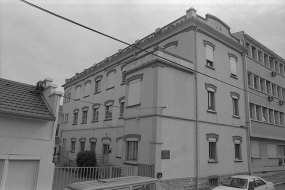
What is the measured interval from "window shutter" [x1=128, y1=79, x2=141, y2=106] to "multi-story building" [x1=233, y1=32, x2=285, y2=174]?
1046 cm

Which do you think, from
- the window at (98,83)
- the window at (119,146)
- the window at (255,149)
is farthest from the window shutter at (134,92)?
the window at (255,149)

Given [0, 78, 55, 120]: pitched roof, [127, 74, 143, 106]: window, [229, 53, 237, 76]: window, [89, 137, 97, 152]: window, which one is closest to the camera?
[0, 78, 55, 120]: pitched roof

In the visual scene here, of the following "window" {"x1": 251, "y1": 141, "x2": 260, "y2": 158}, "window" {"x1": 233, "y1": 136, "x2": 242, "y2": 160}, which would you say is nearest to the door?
"window" {"x1": 233, "y1": 136, "x2": 242, "y2": 160}

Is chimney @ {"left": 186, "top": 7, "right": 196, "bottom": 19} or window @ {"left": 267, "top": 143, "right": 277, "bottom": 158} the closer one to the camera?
chimney @ {"left": 186, "top": 7, "right": 196, "bottom": 19}

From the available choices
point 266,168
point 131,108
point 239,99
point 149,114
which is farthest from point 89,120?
point 266,168

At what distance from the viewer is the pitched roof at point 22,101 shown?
9128 millimetres

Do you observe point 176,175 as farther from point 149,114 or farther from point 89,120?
point 89,120

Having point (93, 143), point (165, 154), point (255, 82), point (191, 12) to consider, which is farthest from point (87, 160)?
point (255, 82)

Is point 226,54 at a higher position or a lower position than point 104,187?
higher

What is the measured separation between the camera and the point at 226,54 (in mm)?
19031

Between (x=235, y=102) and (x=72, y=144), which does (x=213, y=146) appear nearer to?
(x=235, y=102)

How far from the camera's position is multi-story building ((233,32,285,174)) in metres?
20.8

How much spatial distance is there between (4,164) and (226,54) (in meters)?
17.5

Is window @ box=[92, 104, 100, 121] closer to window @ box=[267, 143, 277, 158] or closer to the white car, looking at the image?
the white car
